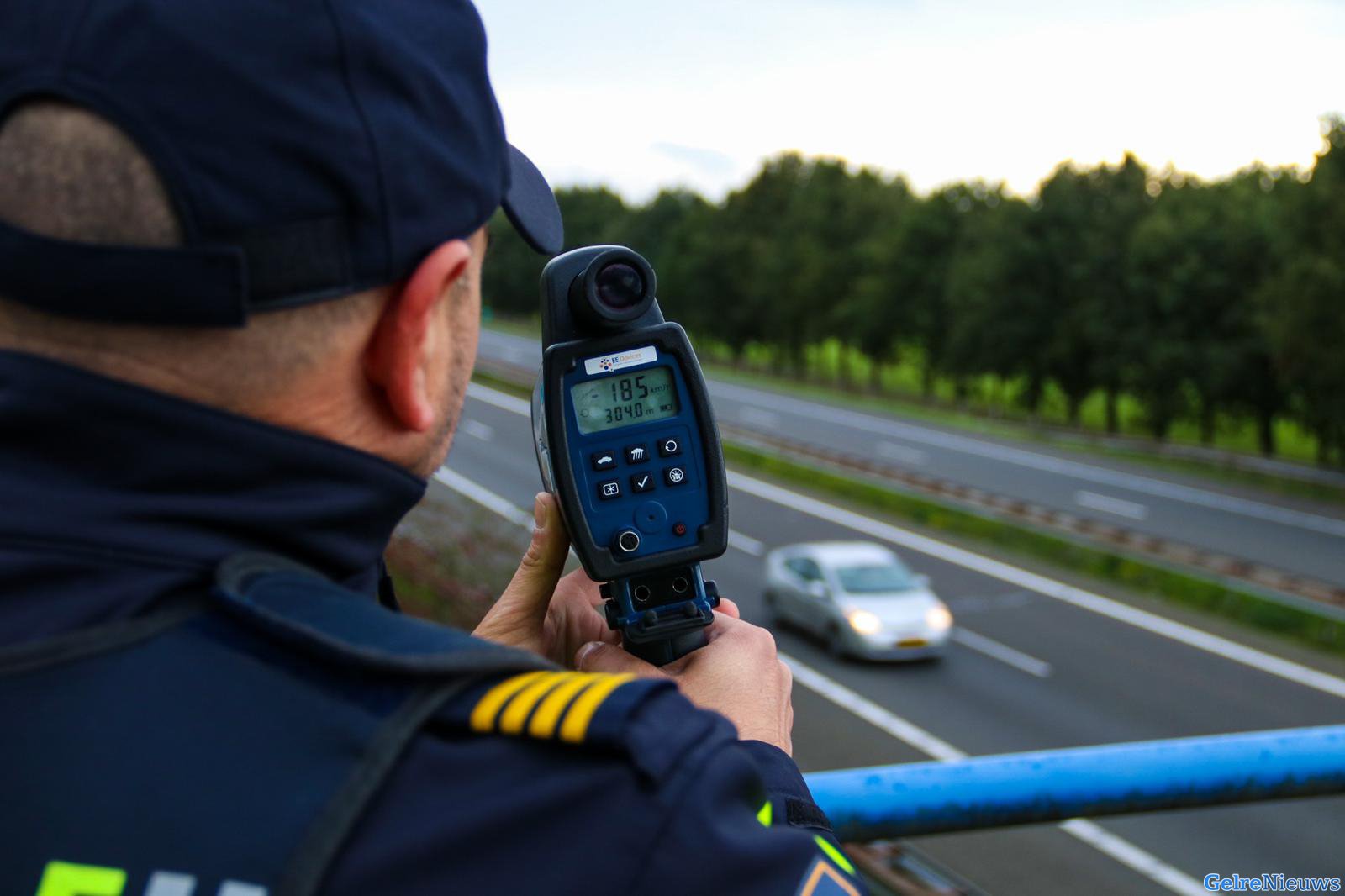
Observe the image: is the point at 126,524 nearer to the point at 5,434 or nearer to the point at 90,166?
the point at 5,434

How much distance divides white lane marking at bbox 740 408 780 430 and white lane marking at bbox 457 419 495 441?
8.53 m

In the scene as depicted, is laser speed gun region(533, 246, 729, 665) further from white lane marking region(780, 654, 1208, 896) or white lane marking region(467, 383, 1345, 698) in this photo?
white lane marking region(467, 383, 1345, 698)

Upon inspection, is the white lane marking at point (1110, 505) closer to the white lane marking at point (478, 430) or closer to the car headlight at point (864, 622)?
the car headlight at point (864, 622)

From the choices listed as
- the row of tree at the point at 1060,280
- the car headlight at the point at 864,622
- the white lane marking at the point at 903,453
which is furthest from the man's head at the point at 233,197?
the white lane marking at the point at 903,453

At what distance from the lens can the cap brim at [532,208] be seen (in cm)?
139

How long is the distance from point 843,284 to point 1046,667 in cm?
3967

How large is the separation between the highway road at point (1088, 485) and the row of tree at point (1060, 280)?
20.4 ft

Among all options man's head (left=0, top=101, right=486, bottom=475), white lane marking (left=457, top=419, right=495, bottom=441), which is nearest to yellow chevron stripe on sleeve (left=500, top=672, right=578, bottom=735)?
man's head (left=0, top=101, right=486, bottom=475)

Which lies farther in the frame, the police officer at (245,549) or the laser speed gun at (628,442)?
the laser speed gun at (628,442)

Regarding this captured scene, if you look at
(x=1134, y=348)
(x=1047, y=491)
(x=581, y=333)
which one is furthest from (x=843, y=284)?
(x=581, y=333)

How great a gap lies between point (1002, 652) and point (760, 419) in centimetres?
2065

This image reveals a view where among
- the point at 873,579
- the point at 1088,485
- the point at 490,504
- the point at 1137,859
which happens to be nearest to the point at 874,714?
the point at 873,579

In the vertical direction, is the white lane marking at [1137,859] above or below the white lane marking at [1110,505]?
below

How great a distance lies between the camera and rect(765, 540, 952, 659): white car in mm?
16109
